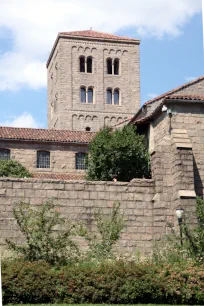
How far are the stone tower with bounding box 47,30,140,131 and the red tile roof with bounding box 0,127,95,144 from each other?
91.6 feet

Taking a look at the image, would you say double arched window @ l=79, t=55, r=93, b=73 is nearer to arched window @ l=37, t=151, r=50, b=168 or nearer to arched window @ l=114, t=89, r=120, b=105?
arched window @ l=114, t=89, r=120, b=105

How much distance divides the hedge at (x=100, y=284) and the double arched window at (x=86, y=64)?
62.3m

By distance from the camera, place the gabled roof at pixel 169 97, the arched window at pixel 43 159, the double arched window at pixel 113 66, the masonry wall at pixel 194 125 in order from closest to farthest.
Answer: the masonry wall at pixel 194 125, the gabled roof at pixel 169 97, the arched window at pixel 43 159, the double arched window at pixel 113 66

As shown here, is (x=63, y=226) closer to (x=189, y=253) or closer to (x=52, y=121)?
(x=189, y=253)

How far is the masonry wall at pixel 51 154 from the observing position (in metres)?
47.4

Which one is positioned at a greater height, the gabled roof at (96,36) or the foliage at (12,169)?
the gabled roof at (96,36)

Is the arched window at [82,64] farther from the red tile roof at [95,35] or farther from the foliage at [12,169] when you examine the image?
the foliage at [12,169]

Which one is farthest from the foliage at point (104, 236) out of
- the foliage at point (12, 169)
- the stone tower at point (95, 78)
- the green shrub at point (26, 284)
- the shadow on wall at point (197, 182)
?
the stone tower at point (95, 78)

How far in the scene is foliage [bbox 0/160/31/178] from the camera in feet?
140

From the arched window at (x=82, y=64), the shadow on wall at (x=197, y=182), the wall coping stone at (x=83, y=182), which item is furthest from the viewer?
the arched window at (x=82, y=64)

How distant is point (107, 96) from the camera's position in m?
80.2

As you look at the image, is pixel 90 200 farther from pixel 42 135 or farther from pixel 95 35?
pixel 95 35

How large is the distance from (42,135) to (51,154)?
4.74ft

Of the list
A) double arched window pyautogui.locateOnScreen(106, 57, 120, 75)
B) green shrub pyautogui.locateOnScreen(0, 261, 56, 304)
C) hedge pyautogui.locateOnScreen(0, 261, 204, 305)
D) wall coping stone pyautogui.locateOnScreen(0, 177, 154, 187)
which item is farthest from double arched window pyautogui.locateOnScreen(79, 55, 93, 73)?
green shrub pyautogui.locateOnScreen(0, 261, 56, 304)
